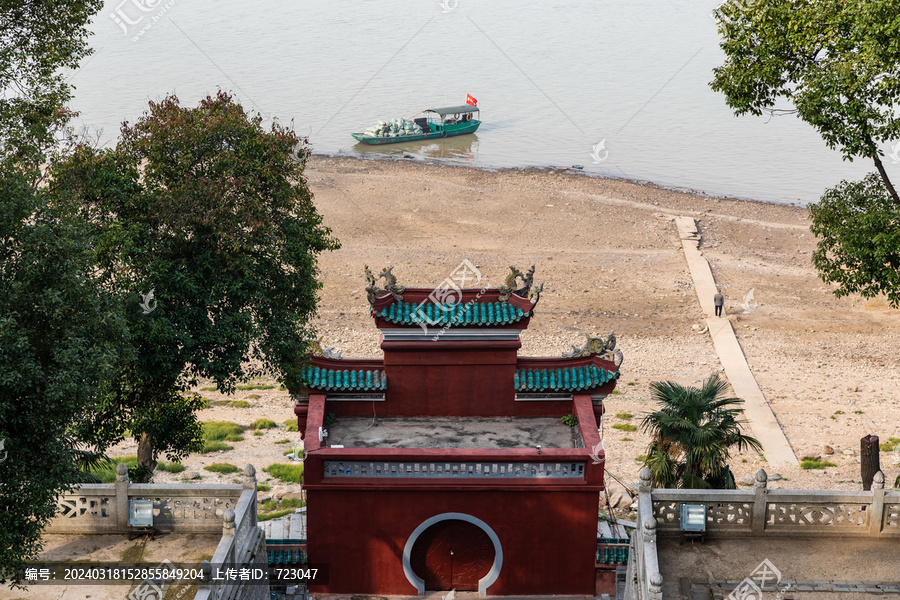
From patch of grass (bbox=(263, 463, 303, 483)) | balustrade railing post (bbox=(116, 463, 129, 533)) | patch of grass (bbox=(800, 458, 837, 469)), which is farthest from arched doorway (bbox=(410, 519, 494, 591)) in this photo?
patch of grass (bbox=(800, 458, 837, 469))

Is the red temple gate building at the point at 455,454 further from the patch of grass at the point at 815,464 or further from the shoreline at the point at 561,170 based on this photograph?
the shoreline at the point at 561,170

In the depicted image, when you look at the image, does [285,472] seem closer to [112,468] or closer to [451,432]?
[112,468]

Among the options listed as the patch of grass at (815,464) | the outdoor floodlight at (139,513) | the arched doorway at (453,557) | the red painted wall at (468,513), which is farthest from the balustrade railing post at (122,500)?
the patch of grass at (815,464)

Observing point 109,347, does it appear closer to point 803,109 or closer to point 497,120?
point 803,109

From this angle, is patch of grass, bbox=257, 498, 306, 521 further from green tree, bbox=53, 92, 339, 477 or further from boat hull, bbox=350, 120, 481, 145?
boat hull, bbox=350, 120, 481, 145

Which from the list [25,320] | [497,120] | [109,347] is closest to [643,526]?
[109,347]

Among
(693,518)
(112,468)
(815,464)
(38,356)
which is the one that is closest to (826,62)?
(693,518)
